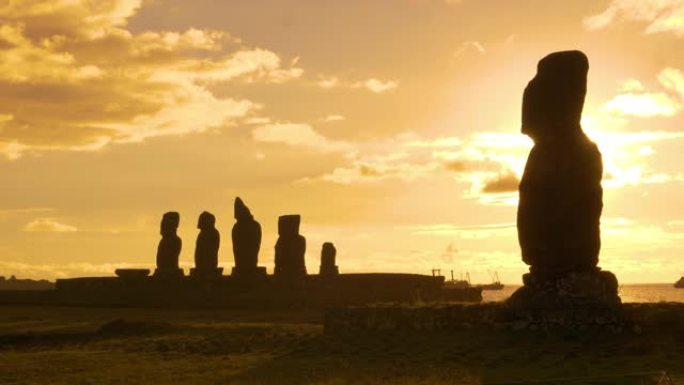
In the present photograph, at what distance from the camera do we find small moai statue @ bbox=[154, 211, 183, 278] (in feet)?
179

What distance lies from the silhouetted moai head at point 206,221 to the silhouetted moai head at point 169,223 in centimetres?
173

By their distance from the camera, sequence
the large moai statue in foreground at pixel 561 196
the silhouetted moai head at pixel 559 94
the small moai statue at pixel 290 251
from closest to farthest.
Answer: the large moai statue in foreground at pixel 561 196, the silhouetted moai head at pixel 559 94, the small moai statue at pixel 290 251

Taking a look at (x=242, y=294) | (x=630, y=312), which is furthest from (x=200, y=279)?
(x=630, y=312)

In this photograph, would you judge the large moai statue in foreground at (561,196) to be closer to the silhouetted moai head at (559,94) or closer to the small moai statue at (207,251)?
the silhouetted moai head at (559,94)

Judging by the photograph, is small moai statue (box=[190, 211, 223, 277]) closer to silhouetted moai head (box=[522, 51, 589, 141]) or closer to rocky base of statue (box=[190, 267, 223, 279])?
rocky base of statue (box=[190, 267, 223, 279])

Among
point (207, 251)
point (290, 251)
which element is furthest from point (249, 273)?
point (207, 251)

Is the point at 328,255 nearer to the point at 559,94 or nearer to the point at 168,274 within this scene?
the point at 168,274

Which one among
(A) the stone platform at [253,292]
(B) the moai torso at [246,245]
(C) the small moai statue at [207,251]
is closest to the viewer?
(A) the stone platform at [253,292]

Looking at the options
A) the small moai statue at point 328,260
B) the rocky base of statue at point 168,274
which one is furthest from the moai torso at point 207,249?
the small moai statue at point 328,260

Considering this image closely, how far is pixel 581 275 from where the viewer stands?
2423 centimetres

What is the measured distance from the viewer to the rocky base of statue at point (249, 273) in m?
51.6

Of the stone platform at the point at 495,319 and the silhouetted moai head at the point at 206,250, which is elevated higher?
the silhouetted moai head at the point at 206,250

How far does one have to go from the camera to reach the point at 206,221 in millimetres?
54344

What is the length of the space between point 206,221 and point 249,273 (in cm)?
472
